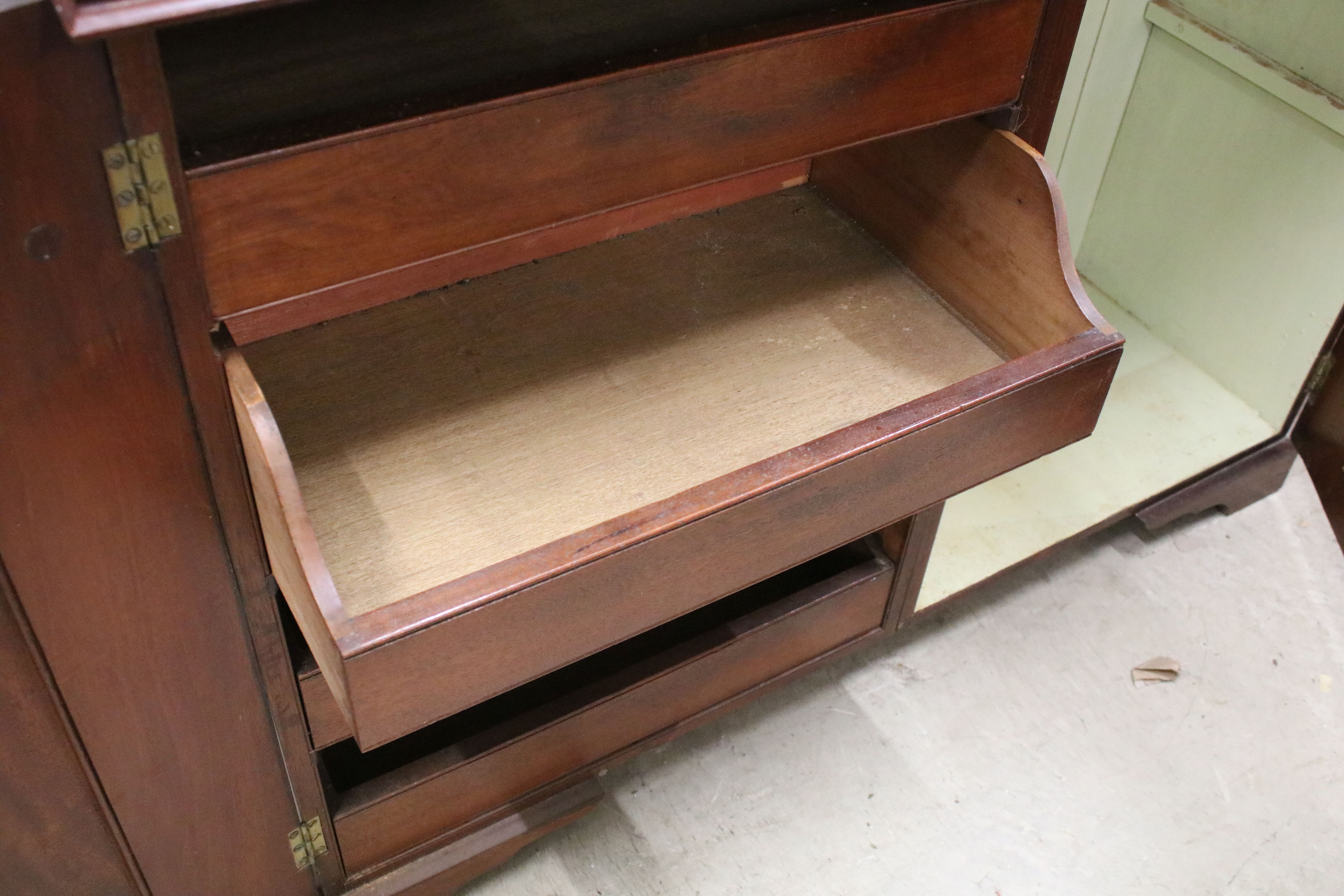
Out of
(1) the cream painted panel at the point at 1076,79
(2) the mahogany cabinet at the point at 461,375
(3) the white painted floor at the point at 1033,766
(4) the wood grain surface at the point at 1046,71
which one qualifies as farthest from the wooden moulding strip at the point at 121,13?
(1) the cream painted panel at the point at 1076,79

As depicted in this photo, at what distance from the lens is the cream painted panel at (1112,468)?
1.68m

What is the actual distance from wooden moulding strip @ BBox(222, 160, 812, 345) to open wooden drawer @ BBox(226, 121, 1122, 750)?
1cm

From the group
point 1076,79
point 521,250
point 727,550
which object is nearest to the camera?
point 727,550

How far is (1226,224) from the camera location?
183cm

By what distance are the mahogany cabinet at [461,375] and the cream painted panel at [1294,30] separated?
2.32 feet

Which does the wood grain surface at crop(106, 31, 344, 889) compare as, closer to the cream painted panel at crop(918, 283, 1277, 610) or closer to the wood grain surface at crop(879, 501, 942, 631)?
the wood grain surface at crop(879, 501, 942, 631)

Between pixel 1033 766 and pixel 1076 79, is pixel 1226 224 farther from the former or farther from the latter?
pixel 1033 766

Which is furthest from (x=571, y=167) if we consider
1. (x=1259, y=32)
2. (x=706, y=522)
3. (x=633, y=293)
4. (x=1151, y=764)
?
(x=1259, y=32)

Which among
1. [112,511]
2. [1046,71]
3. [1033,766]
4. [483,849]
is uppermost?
[1046,71]

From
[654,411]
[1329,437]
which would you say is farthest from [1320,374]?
[654,411]

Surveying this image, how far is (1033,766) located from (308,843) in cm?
89

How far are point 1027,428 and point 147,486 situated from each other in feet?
2.26

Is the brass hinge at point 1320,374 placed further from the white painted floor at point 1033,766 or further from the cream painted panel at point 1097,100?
the cream painted panel at point 1097,100

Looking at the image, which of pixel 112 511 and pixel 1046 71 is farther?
pixel 1046 71
